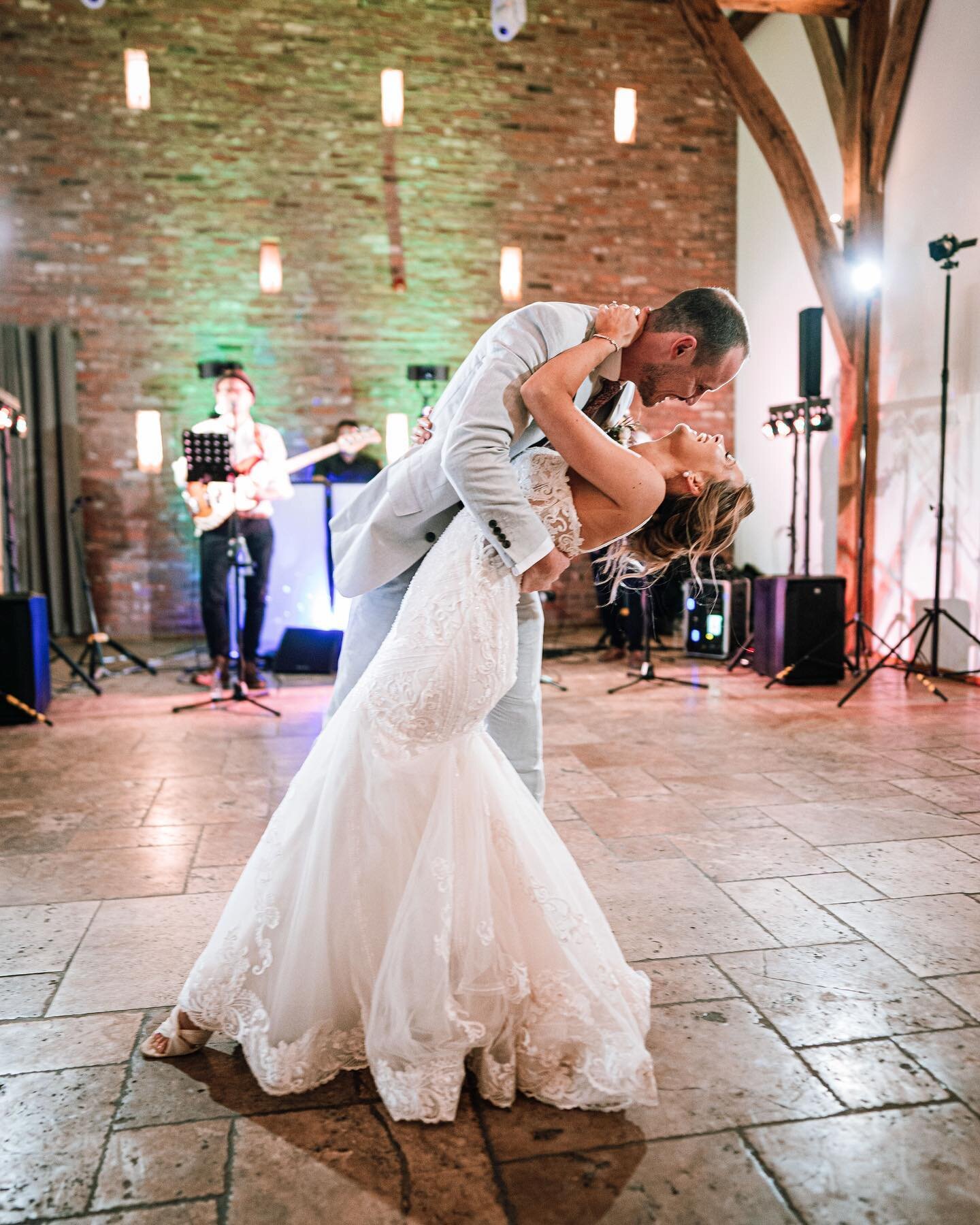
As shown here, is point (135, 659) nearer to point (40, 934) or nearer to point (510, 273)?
point (40, 934)

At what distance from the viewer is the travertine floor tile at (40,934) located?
2201mm

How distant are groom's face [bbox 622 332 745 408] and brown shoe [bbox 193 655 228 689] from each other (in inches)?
167

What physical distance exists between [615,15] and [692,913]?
7.82m

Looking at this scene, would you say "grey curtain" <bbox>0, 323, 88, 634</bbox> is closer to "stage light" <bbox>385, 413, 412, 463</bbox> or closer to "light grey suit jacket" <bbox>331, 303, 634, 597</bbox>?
"stage light" <bbox>385, 413, 412, 463</bbox>

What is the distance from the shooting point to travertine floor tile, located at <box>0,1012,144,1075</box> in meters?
1.78

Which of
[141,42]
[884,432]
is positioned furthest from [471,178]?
[884,432]

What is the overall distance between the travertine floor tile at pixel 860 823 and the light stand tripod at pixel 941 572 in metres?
1.76

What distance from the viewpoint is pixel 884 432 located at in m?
6.31

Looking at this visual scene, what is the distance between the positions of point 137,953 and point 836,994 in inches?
62.6

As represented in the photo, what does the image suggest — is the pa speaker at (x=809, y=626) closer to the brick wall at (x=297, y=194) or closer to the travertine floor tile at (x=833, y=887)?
the travertine floor tile at (x=833, y=887)

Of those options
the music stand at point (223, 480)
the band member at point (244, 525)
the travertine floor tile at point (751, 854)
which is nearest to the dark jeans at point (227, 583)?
the band member at point (244, 525)

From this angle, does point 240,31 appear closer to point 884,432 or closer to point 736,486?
point 884,432

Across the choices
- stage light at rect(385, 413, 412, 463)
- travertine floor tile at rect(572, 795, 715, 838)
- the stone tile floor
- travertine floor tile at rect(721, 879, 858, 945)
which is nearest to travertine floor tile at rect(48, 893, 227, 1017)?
the stone tile floor

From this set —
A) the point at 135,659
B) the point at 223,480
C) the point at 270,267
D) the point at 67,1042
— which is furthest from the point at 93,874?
the point at 270,267
